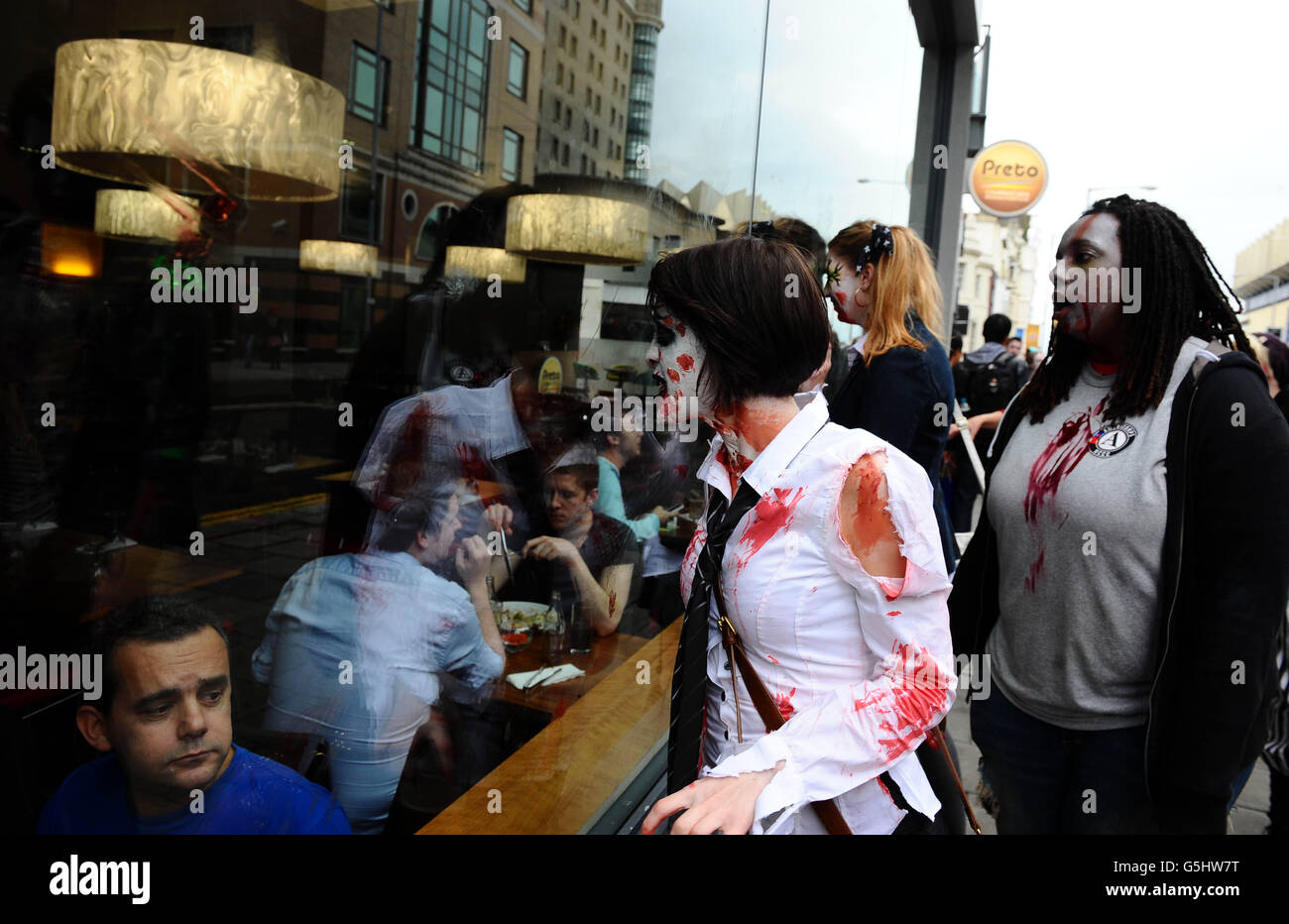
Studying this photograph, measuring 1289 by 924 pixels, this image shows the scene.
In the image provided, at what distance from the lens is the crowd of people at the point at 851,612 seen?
1.31 meters

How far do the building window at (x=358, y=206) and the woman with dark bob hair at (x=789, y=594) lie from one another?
17.6ft

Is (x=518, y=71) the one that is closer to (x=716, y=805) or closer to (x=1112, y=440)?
(x=1112, y=440)

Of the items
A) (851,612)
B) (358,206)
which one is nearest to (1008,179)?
(358,206)

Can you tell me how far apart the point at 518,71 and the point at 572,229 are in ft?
3.65

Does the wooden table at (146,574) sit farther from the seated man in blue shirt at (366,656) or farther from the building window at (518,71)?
the building window at (518,71)

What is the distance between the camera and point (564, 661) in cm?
319

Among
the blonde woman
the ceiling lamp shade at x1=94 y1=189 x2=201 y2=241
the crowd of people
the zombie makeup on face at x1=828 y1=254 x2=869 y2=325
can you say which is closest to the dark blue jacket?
the blonde woman

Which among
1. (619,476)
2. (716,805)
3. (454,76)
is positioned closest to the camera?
(716,805)

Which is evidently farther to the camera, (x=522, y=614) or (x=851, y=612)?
(x=522, y=614)

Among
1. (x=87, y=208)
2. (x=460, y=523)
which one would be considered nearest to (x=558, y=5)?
(x=460, y=523)

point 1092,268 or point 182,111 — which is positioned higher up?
point 182,111

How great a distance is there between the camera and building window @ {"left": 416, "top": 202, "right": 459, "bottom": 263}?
16.0 feet

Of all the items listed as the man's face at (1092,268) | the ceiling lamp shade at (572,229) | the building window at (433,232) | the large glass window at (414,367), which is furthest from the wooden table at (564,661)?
the building window at (433,232)
